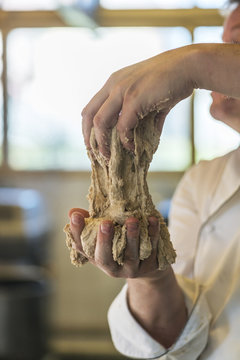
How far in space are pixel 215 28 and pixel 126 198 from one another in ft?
8.70

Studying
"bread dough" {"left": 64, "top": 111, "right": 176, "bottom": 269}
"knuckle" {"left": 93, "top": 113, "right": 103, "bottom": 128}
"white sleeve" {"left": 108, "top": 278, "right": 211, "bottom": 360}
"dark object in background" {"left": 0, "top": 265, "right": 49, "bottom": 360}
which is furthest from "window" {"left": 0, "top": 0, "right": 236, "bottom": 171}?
"knuckle" {"left": 93, "top": 113, "right": 103, "bottom": 128}

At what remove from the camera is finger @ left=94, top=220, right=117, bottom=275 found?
2.32 ft

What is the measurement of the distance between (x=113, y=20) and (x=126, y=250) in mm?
2945

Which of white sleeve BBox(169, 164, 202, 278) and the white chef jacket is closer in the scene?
the white chef jacket

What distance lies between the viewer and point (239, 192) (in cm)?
105

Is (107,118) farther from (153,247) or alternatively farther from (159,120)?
(153,247)

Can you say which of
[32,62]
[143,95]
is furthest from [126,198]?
[32,62]

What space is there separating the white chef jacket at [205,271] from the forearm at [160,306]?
0.06 feet

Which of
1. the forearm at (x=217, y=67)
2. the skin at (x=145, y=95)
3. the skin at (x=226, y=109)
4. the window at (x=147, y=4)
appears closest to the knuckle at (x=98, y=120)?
the skin at (x=145, y=95)

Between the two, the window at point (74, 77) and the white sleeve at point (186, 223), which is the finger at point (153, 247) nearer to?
the white sleeve at point (186, 223)

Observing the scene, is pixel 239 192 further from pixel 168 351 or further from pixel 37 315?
pixel 37 315

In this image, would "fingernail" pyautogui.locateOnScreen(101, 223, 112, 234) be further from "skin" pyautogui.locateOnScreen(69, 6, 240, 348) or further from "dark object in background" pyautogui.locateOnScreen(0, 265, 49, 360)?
"dark object in background" pyautogui.locateOnScreen(0, 265, 49, 360)

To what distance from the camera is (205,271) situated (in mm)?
1087

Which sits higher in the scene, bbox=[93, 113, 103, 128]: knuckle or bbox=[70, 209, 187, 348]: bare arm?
bbox=[93, 113, 103, 128]: knuckle
